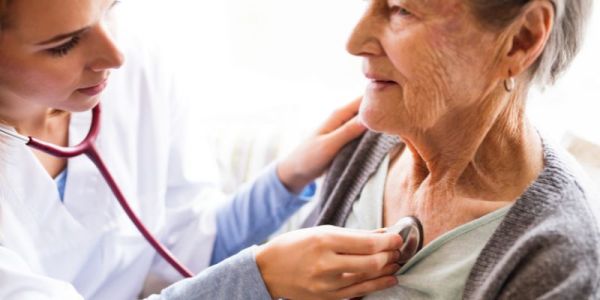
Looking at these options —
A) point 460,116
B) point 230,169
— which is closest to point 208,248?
point 230,169

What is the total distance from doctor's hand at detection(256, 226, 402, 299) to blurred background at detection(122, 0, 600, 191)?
21.3 inches

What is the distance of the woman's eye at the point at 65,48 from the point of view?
38.0 inches

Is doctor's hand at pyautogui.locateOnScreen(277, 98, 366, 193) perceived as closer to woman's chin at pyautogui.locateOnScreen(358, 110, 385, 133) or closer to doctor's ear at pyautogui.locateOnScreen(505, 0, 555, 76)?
woman's chin at pyautogui.locateOnScreen(358, 110, 385, 133)

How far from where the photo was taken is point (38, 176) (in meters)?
1.13

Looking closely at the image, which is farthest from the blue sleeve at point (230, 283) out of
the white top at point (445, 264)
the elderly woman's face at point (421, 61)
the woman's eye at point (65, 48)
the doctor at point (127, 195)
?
the woman's eye at point (65, 48)

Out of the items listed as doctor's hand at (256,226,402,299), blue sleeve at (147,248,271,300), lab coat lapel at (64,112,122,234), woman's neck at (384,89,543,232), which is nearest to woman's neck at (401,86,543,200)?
woman's neck at (384,89,543,232)

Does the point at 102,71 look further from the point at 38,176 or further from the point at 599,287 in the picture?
the point at 599,287

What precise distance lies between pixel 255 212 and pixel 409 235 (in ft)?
1.53

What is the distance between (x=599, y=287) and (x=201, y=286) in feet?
1.88

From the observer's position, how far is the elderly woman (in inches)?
33.3

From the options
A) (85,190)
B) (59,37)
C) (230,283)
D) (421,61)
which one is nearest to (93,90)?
(59,37)

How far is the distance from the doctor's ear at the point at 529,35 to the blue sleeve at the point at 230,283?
49 cm

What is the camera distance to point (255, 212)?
4.50 ft

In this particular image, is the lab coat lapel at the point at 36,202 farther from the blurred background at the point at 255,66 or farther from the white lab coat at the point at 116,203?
the blurred background at the point at 255,66
